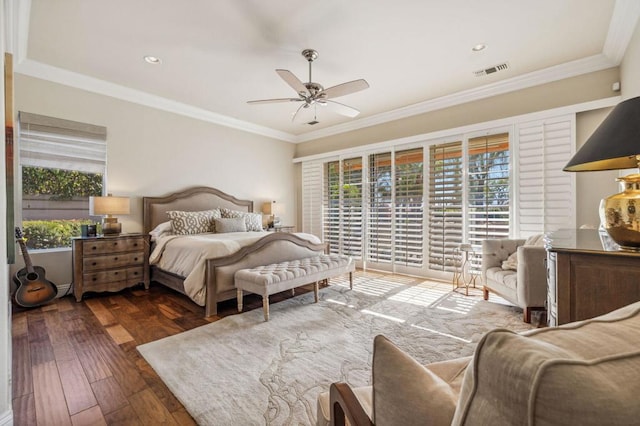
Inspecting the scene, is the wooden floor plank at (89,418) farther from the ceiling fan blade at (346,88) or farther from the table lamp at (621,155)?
the ceiling fan blade at (346,88)

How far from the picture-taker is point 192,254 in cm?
328

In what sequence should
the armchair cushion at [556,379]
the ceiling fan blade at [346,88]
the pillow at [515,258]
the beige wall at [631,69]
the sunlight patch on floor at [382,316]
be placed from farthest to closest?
the pillow at [515,258]
the sunlight patch on floor at [382,316]
the ceiling fan blade at [346,88]
the beige wall at [631,69]
the armchair cushion at [556,379]

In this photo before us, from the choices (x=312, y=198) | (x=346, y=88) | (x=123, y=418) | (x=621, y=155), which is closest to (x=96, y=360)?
(x=123, y=418)

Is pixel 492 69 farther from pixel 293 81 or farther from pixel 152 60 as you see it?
pixel 152 60

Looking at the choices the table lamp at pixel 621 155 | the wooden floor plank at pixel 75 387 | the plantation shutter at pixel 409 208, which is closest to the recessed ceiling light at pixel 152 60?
the wooden floor plank at pixel 75 387

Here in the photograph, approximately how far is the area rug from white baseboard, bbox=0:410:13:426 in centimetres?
71

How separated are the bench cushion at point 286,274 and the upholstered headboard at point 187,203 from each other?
2170 mm

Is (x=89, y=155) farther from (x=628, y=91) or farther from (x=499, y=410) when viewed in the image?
(x=628, y=91)

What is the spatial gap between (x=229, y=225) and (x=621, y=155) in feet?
14.1

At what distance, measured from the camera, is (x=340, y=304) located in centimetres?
338

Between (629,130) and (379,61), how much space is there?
2.65m

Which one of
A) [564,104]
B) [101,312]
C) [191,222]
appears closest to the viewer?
[101,312]

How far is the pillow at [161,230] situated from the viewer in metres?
4.16

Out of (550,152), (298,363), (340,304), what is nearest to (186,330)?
(298,363)
